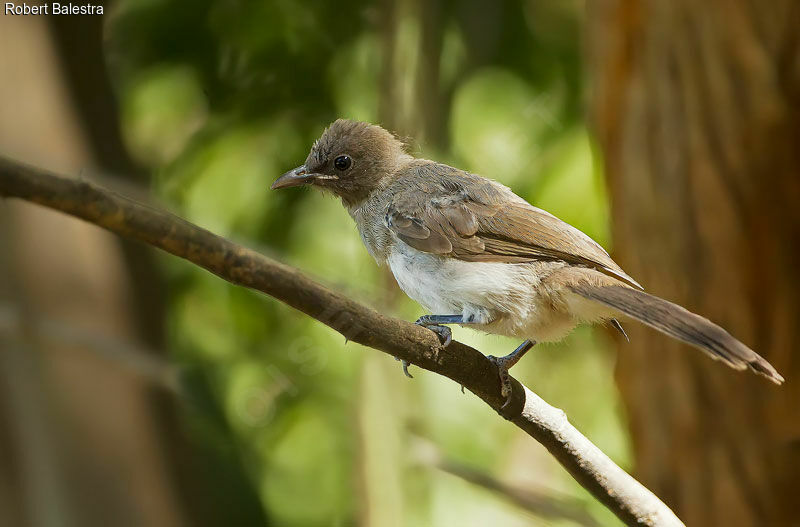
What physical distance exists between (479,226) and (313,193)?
7.08 ft

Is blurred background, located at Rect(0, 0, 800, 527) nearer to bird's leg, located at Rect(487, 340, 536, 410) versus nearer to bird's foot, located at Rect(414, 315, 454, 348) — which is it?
bird's foot, located at Rect(414, 315, 454, 348)

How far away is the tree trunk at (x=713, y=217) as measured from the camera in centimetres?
350

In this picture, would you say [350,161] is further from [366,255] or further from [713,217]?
[713,217]

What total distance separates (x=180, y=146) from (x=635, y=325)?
8.18 ft

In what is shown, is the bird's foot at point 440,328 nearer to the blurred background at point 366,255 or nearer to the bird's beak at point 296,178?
the bird's beak at point 296,178

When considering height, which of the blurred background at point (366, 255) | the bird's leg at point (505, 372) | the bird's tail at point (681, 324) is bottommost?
the blurred background at point (366, 255)

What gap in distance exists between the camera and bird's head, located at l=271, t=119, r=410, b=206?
8.03 feet

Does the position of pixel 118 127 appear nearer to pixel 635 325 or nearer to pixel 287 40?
pixel 287 40

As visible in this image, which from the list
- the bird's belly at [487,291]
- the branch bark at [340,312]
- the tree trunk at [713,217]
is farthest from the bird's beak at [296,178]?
the tree trunk at [713,217]

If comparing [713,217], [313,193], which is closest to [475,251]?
[713,217]

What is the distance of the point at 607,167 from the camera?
3.85m

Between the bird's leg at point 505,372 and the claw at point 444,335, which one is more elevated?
the claw at point 444,335

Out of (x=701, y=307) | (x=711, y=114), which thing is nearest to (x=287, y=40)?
(x=711, y=114)

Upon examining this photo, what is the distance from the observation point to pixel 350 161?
8.21ft
